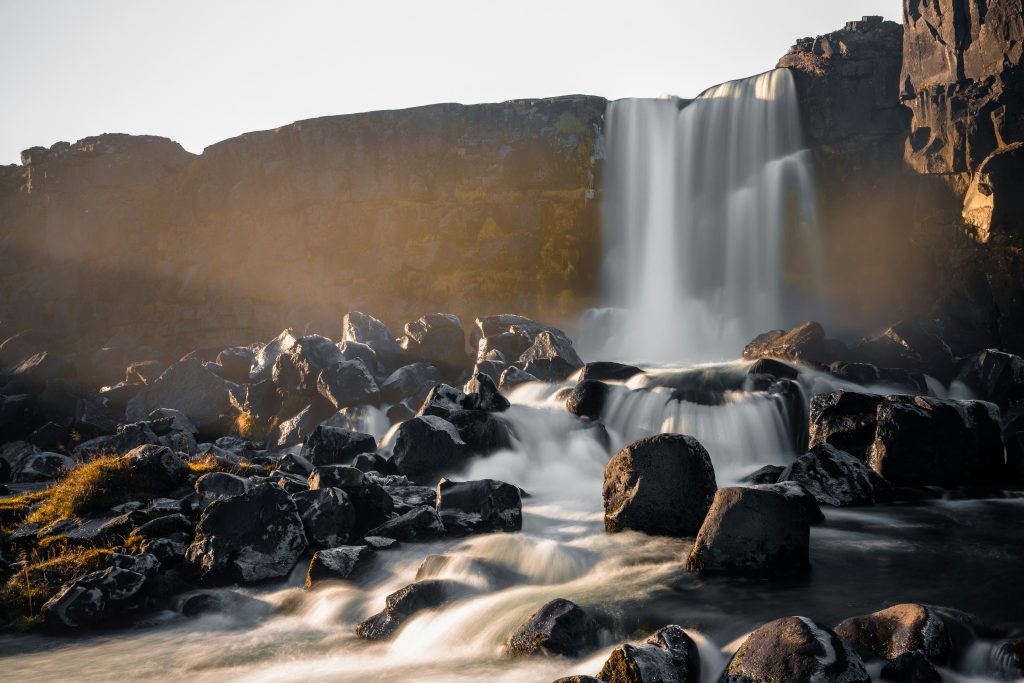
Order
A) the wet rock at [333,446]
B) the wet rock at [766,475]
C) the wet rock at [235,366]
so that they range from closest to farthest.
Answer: the wet rock at [766,475], the wet rock at [333,446], the wet rock at [235,366]

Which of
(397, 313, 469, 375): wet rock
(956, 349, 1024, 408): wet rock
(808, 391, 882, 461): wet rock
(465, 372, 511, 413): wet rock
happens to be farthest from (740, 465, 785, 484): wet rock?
(397, 313, 469, 375): wet rock

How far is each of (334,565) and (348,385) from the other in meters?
14.7

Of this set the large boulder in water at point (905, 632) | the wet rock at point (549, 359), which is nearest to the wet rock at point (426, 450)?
the wet rock at point (549, 359)

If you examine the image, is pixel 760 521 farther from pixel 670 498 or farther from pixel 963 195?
pixel 963 195

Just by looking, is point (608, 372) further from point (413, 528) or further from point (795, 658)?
point (795, 658)

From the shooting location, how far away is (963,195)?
28.5 meters

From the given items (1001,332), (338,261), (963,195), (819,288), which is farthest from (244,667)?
(338,261)

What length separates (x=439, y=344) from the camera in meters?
28.0

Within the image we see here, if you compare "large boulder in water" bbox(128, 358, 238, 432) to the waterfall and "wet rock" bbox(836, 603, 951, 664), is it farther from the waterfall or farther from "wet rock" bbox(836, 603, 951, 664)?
"wet rock" bbox(836, 603, 951, 664)

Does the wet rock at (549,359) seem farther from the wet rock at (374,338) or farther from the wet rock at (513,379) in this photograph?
the wet rock at (374,338)

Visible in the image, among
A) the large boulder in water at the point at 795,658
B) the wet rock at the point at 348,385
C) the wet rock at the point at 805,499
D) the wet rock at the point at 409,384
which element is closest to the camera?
the large boulder in water at the point at 795,658

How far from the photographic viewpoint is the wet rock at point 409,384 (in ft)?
80.6

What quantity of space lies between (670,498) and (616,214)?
30.5 m

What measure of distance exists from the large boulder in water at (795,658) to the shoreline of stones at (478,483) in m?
0.02
